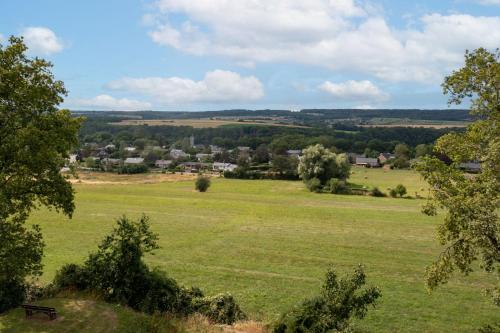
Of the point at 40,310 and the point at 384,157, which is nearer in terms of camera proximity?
the point at 40,310

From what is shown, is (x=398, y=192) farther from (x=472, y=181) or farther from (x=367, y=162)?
(x=367, y=162)

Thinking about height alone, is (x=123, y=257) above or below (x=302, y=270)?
above

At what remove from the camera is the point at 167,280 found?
2284 cm

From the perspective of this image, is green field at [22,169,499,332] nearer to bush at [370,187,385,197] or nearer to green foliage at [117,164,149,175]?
bush at [370,187,385,197]

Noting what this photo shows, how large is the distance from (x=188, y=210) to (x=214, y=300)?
132ft

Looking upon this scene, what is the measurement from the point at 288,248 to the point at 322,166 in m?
52.6

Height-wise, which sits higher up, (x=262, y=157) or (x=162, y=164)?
(x=262, y=157)

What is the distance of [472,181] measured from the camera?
1669 centimetres

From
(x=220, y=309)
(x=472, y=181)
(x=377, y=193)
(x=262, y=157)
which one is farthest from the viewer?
(x=262, y=157)

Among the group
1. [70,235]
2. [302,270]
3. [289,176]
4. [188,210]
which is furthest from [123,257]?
[289,176]

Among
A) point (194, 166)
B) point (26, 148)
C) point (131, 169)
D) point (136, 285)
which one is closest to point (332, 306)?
point (136, 285)

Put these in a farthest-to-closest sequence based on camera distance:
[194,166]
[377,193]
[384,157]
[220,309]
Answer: [384,157]
[194,166]
[377,193]
[220,309]

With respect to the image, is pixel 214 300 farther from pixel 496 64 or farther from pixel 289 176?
pixel 289 176

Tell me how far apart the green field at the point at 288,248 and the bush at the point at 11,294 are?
7.91m
